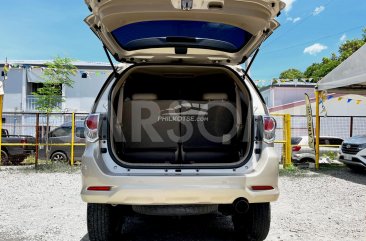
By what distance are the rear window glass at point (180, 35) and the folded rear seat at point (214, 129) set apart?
28.0 inches

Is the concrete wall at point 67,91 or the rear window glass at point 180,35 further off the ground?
the concrete wall at point 67,91

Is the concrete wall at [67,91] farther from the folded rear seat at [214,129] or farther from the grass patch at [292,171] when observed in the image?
the folded rear seat at [214,129]

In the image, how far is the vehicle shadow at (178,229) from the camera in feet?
14.5

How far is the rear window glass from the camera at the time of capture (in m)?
3.58

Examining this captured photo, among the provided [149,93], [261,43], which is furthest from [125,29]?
[261,43]

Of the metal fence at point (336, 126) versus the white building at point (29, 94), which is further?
the white building at point (29, 94)

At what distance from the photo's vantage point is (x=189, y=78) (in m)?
4.76

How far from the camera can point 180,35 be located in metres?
3.75

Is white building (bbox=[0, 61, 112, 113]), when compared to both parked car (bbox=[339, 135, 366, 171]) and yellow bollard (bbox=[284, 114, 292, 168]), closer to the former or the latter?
yellow bollard (bbox=[284, 114, 292, 168])

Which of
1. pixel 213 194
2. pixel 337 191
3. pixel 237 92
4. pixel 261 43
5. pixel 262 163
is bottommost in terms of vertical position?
pixel 337 191

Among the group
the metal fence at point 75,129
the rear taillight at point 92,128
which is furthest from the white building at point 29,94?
the rear taillight at point 92,128

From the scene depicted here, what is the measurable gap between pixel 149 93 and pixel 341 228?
295 cm

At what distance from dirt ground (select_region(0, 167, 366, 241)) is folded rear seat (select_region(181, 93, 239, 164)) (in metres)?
1.03

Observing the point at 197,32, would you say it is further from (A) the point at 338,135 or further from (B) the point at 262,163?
(A) the point at 338,135
